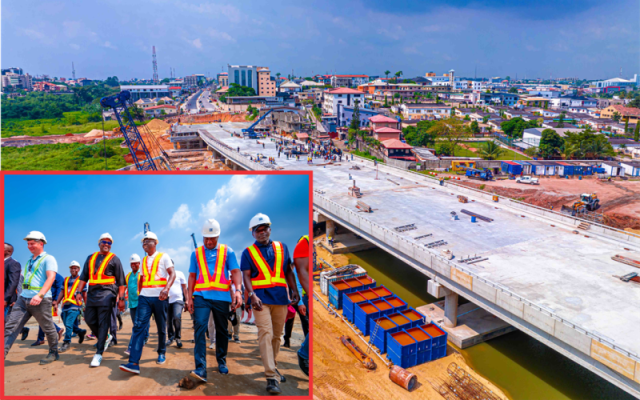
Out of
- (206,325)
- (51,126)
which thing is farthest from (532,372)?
(51,126)

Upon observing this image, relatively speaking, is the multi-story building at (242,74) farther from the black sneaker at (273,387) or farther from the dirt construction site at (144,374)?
the black sneaker at (273,387)

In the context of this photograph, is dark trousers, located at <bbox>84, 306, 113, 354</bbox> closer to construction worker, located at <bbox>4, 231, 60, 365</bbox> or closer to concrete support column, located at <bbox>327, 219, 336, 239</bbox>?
construction worker, located at <bbox>4, 231, 60, 365</bbox>

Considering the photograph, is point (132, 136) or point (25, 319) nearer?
point (25, 319)

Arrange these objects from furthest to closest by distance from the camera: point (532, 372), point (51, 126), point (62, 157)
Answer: point (51, 126) < point (62, 157) < point (532, 372)

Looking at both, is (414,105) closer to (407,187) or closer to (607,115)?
(607,115)

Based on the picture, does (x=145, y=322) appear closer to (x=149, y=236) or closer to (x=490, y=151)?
(x=149, y=236)

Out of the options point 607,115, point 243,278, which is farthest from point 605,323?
point 607,115
